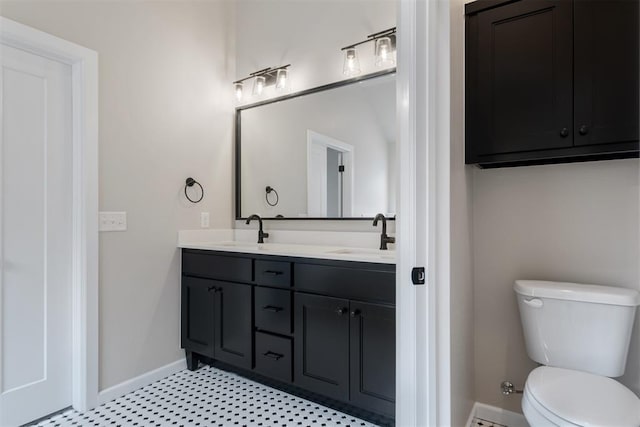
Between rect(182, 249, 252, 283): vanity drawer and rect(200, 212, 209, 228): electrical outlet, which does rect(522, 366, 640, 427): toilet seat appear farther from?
rect(200, 212, 209, 228): electrical outlet

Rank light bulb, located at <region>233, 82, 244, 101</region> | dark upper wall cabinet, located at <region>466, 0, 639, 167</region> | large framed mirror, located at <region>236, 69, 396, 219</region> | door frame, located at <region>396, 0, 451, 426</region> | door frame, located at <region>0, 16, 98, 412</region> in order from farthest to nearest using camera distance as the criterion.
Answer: light bulb, located at <region>233, 82, 244, 101</region>
large framed mirror, located at <region>236, 69, 396, 219</region>
door frame, located at <region>0, 16, 98, 412</region>
dark upper wall cabinet, located at <region>466, 0, 639, 167</region>
door frame, located at <region>396, 0, 451, 426</region>

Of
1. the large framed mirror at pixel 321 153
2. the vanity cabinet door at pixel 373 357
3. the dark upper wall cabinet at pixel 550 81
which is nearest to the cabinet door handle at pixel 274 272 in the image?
the vanity cabinet door at pixel 373 357

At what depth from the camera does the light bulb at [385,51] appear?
217 centimetres

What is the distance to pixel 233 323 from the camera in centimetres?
221

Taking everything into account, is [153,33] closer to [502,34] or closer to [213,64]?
[213,64]

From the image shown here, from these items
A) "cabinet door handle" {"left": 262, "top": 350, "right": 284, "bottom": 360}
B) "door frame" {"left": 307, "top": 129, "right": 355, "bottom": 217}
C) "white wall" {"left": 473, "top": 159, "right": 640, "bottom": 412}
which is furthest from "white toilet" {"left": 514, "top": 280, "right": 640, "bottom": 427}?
"cabinet door handle" {"left": 262, "top": 350, "right": 284, "bottom": 360}

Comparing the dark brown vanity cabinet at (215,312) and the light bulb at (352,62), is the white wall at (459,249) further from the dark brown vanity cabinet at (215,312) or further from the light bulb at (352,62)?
the dark brown vanity cabinet at (215,312)

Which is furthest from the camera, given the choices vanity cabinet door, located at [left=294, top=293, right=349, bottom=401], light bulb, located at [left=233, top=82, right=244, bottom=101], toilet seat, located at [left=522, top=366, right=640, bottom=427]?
light bulb, located at [left=233, top=82, right=244, bottom=101]

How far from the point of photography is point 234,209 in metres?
2.89

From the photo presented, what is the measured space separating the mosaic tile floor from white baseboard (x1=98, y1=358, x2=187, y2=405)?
3 cm

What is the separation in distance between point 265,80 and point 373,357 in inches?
84.1

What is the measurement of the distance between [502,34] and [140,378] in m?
2.79

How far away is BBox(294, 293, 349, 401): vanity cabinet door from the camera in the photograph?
1794 millimetres

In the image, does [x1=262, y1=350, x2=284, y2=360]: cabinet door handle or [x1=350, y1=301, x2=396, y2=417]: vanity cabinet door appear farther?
[x1=262, y1=350, x2=284, y2=360]: cabinet door handle
